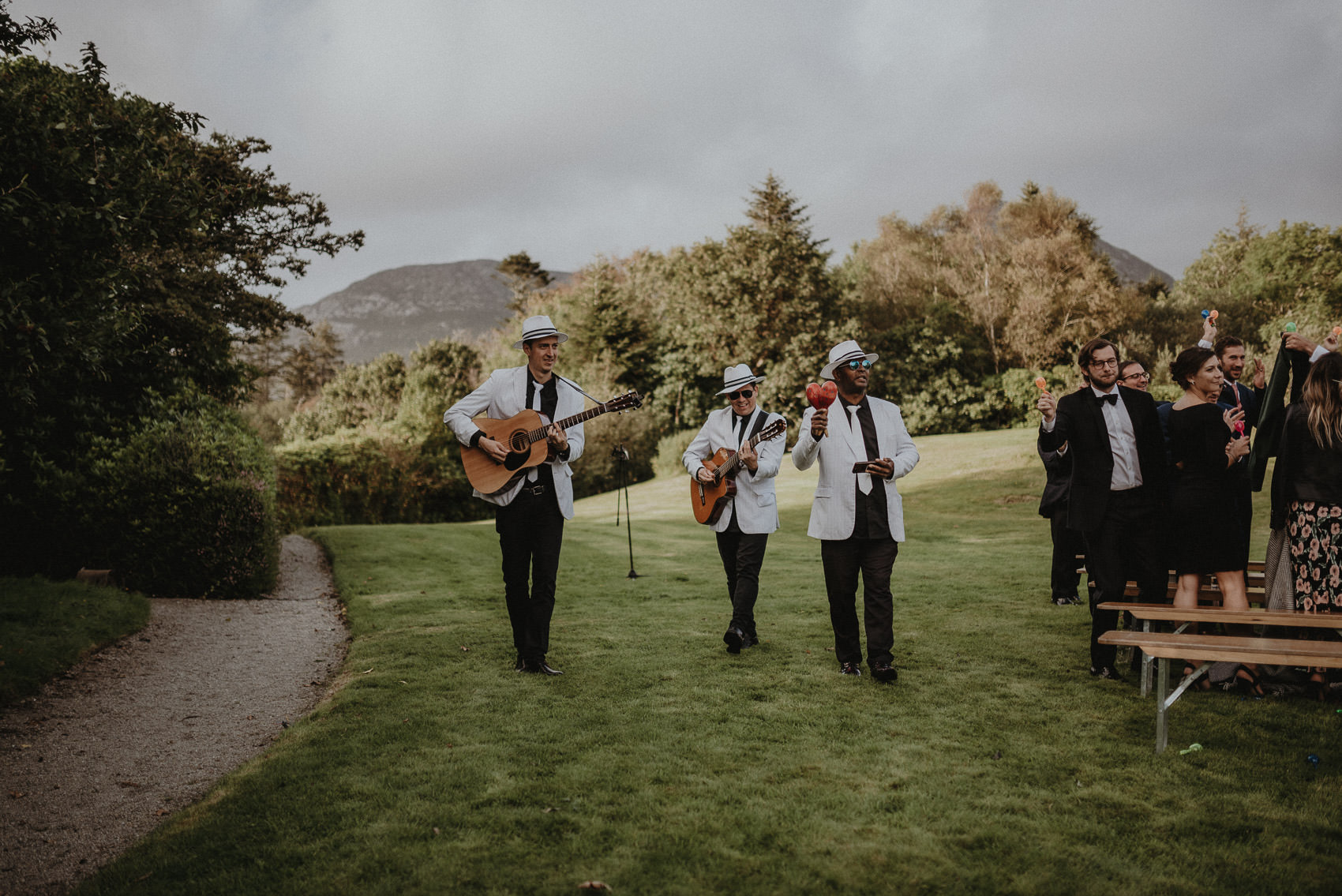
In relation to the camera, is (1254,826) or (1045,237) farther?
(1045,237)

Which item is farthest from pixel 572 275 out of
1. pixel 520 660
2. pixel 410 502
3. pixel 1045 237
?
pixel 520 660

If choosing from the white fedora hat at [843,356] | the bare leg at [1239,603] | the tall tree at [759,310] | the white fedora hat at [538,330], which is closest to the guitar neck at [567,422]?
the white fedora hat at [538,330]

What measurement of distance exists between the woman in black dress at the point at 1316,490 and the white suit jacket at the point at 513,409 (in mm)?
4639

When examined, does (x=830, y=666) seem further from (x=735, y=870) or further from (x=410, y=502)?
(x=410, y=502)

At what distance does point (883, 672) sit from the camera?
6.00 m

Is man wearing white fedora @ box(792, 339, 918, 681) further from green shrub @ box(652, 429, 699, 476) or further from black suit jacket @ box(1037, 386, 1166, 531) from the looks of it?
green shrub @ box(652, 429, 699, 476)

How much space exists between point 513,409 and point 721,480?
1752 mm

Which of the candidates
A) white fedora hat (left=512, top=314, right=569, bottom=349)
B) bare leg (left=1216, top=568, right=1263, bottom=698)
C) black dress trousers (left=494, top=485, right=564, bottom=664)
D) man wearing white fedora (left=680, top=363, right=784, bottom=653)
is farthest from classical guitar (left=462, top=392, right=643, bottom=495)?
bare leg (left=1216, top=568, right=1263, bottom=698)

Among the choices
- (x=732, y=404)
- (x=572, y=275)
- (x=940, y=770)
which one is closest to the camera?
(x=940, y=770)

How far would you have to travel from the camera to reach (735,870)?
11.0 ft

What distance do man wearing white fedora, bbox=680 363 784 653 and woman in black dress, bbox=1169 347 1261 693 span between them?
2.78m

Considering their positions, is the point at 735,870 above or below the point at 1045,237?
below

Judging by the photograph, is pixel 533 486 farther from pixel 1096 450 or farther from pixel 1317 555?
pixel 1317 555

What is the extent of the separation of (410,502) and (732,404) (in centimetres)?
1876
